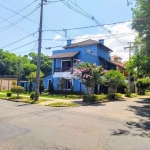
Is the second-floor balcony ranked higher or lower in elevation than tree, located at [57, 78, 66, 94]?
higher

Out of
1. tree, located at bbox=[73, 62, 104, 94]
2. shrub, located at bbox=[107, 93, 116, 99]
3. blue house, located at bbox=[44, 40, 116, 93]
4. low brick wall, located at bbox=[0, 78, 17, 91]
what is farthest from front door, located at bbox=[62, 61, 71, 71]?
low brick wall, located at bbox=[0, 78, 17, 91]

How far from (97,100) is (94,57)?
40.6 feet

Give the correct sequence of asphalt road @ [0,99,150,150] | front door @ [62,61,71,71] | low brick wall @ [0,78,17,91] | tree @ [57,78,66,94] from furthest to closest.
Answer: low brick wall @ [0,78,17,91] → front door @ [62,61,71,71] → tree @ [57,78,66,94] → asphalt road @ [0,99,150,150]

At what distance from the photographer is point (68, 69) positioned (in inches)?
1168

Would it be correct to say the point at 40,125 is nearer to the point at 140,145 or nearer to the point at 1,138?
the point at 1,138

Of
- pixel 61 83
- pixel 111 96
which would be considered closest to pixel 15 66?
pixel 61 83

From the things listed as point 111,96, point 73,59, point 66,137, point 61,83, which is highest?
point 73,59

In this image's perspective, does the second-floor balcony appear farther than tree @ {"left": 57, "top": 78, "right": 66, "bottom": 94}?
Yes

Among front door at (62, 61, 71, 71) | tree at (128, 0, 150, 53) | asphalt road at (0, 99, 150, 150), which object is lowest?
asphalt road at (0, 99, 150, 150)

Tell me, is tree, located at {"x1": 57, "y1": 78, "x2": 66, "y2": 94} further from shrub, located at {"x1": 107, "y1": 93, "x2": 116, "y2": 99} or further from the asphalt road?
the asphalt road

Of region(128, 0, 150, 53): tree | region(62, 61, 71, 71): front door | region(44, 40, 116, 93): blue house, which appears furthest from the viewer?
region(62, 61, 71, 71): front door

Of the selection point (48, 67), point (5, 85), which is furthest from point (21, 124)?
point (48, 67)

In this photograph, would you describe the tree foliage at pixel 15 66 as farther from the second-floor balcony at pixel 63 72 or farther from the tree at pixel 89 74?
the tree at pixel 89 74

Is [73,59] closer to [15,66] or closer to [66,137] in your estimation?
[66,137]
